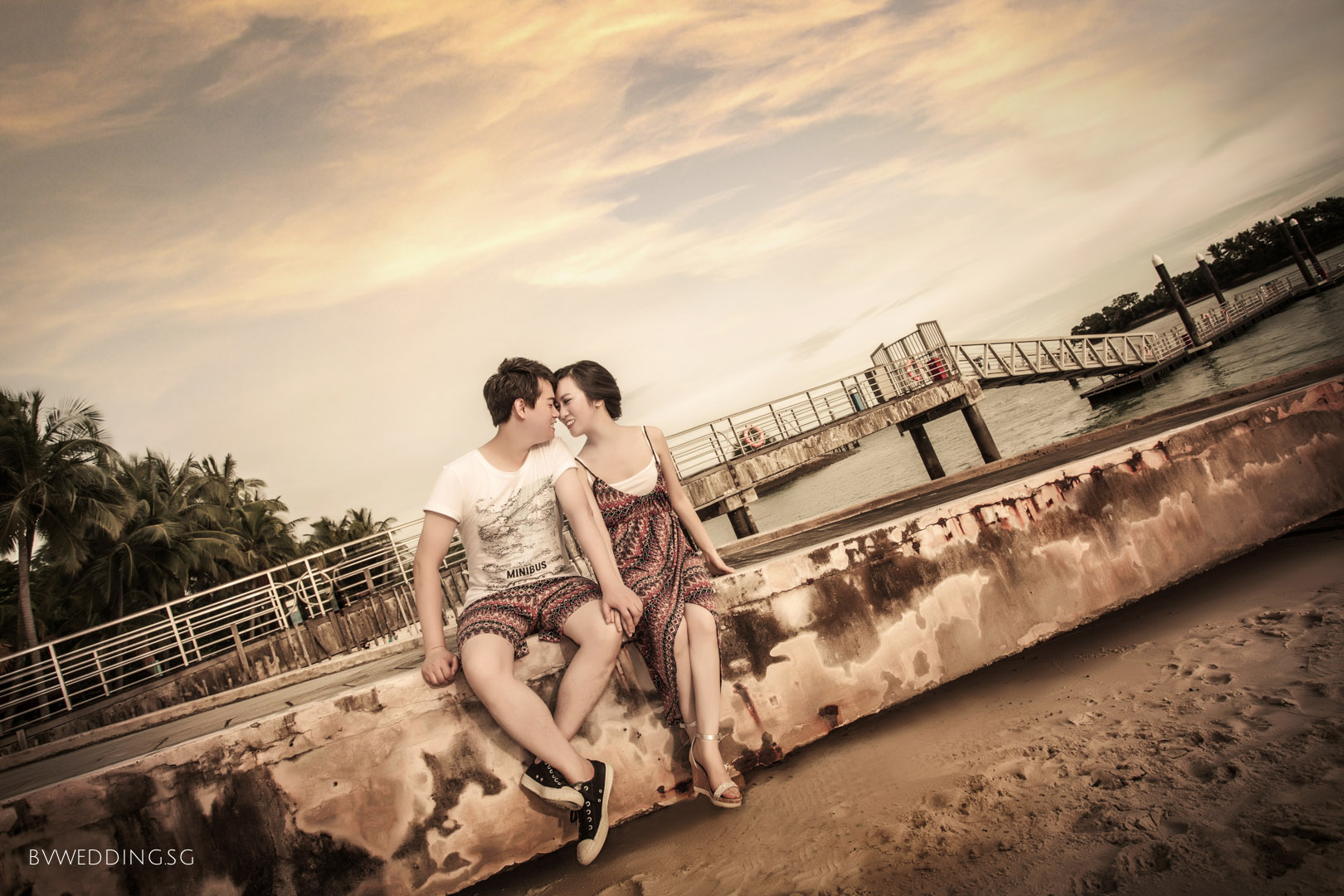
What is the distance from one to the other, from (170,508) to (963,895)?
25530mm

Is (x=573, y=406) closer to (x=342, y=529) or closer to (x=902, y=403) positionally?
(x=902, y=403)

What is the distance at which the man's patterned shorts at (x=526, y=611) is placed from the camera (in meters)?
1.89

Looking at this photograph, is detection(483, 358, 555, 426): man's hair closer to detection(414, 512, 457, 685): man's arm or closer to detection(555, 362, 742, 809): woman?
detection(555, 362, 742, 809): woman

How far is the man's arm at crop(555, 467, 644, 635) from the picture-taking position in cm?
190

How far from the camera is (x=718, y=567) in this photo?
2.23 m

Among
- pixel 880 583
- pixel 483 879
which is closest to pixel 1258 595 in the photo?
pixel 880 583

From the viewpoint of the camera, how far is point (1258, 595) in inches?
88.1

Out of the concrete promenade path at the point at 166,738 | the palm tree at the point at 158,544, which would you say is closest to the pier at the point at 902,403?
the concrete promenade path at the point at 166,738

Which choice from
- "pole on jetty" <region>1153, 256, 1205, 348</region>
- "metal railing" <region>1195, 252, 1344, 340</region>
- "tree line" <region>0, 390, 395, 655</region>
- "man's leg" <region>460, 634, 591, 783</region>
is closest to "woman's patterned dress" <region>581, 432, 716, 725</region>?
"man's leg" <region>460, 634, 591, 783</region>

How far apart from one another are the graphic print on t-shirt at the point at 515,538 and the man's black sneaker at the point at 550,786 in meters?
0.53

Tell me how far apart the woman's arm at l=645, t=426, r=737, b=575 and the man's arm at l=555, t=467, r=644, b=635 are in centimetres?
32

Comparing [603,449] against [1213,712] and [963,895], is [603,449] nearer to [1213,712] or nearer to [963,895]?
[963,895]

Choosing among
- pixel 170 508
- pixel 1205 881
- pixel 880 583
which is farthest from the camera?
pixel 170 508

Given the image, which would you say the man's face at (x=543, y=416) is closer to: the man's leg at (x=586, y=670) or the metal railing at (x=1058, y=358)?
the man's leg at (x=586, y=670)
